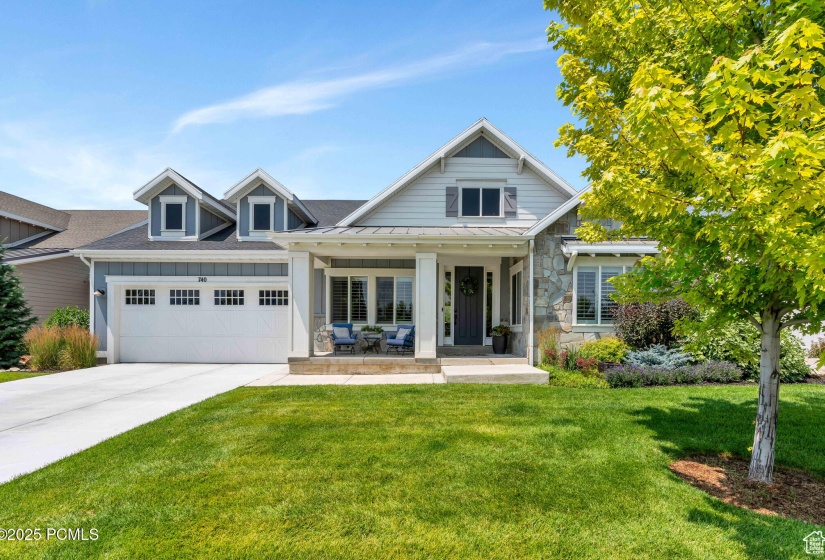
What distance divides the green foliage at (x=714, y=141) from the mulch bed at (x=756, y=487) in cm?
167

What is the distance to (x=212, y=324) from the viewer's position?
1299 cm

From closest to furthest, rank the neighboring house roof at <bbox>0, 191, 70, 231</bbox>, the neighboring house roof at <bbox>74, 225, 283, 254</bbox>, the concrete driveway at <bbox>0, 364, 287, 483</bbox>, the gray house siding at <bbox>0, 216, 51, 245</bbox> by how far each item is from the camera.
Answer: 1. the concrete driveway at <bbox>0, 364, 287, 483</bbox>
2. the neighboring house roof at <bbox>74, 225, 283, 254</bbox>
3. the gray house siding at <bbox>0, 216, 51, 245</bbox>
4. the neighboring house roof at <bbox>0, 191, 70, 231</bbox>

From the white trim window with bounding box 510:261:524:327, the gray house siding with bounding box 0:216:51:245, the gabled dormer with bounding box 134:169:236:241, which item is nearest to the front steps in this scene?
the white trim window with bounding box 510:261:524:327

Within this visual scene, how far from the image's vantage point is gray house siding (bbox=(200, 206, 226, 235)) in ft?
48.5

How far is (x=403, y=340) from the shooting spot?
12469 mm

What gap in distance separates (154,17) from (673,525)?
1327cm

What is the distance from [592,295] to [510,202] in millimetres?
4083

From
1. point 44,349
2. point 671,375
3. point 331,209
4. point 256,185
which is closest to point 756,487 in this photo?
point 671,375

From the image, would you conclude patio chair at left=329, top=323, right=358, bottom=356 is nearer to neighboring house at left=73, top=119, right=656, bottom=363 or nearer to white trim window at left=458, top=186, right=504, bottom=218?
neighboring house at left=73, top=119, right=656, bottom=363

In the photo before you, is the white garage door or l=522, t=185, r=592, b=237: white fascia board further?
the white garage door

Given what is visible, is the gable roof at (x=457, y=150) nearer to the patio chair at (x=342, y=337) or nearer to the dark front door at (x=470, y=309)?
the patio chair at (x=342, y=337)

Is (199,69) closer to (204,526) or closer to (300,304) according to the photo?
(300,304)

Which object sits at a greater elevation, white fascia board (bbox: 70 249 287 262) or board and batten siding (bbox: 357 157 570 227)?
board and batten siding (bbox: 357 157 570 227)

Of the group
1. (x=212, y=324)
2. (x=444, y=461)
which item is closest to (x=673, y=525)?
(x=444, y=461)
